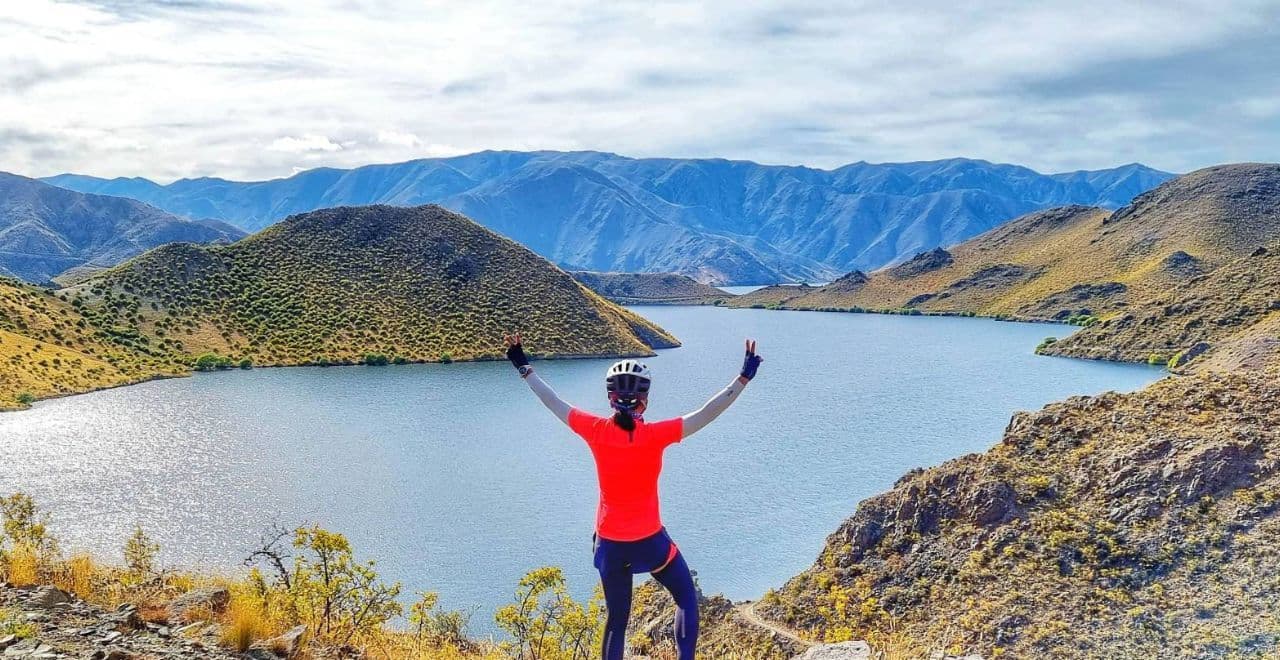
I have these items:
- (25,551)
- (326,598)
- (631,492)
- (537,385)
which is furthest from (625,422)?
(25,551)

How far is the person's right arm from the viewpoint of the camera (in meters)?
6.53

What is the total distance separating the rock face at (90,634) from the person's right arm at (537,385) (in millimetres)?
4043

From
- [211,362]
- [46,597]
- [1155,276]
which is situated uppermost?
[1155,276]

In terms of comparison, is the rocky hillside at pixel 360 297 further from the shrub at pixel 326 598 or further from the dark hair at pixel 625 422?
the dark hair at pixel 625 422

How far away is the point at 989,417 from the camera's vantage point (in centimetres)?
5659

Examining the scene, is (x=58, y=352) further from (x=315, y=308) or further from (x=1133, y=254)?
(x=1133, y=254)

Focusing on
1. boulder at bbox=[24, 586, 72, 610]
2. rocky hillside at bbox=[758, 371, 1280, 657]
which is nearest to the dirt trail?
rocky hillside at bbox=[758, 371, 1280, 657]

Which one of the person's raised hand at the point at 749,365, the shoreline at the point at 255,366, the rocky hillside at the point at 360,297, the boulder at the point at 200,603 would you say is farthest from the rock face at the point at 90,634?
the rocky hillside at the point at 360,297

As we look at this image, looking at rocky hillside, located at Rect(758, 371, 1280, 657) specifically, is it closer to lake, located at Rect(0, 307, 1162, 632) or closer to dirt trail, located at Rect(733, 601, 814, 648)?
dirt trail, located at Rect(733, 601, 814, 648)

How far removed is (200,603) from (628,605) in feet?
20.3

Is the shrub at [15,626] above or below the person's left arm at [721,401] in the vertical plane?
below

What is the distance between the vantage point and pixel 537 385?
22.3 feet

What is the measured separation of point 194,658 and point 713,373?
80225mm

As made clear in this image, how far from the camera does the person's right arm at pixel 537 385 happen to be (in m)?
6.53
